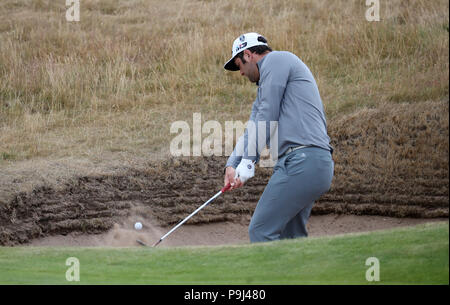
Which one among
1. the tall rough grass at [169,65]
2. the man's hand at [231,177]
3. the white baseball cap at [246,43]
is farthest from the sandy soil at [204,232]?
the white baseball cap at [246,43]

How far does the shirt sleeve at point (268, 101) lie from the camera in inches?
233

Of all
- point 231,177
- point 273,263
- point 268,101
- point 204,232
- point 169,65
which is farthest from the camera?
point 169,65

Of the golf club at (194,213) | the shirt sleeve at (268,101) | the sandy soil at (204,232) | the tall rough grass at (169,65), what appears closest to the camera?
the shirt sleeve at (268,101)

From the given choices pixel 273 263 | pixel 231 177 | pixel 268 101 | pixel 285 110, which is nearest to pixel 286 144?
pixel 285 110

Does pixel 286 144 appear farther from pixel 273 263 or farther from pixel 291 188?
pixel 273 263

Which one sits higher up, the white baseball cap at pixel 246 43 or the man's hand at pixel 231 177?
the white baseball cap at pixel 246 43

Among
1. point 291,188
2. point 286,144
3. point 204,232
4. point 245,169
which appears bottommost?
point 204,232

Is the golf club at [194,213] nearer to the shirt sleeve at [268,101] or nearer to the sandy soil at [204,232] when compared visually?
the shirt sleeve at [268,101]

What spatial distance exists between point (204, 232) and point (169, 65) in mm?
6681

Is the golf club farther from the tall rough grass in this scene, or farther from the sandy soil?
the tall rough grass

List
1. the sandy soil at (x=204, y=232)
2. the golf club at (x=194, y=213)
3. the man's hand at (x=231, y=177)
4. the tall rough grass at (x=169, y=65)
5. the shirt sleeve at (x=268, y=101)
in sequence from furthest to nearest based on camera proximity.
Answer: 1. the tall rough grass at (x=169, y=65)
2. the sandy soil at (x=204, y=232)
3. the golf club at (x=194, y=213)
4. the man's hand at (x=231, y=177)
5. the shirt sleeve at (x=268, y=101)

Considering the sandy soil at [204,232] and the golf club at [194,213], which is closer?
the golf club at [194,213]

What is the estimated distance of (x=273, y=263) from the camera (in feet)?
16.8
